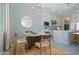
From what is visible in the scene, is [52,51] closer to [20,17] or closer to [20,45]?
[20,45]

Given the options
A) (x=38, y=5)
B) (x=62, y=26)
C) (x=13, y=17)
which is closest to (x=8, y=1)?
(x=13, y=17)

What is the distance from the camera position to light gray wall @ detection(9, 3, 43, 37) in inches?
116

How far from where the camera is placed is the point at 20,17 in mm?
2961

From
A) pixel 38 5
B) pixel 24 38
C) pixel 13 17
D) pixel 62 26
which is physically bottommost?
pixel 24 38

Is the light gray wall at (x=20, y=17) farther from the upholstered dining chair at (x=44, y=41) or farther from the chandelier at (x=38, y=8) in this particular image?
the upholstered dining chair at (x=44, y=41)

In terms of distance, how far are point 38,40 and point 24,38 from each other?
1.09ft

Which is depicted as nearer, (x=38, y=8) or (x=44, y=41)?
(x=38, y=8)

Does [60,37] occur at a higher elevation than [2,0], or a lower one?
lower

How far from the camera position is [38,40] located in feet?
10.00

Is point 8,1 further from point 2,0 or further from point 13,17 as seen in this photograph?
point 13,17

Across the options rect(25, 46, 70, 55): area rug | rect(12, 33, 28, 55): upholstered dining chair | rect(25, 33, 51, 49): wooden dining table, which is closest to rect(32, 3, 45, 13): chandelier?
rect(25, 33, 51, 49): wooden dining table

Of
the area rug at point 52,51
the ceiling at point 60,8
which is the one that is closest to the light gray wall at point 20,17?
the ceiling at point 60,8

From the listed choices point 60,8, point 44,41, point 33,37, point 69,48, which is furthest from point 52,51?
point 60,8
